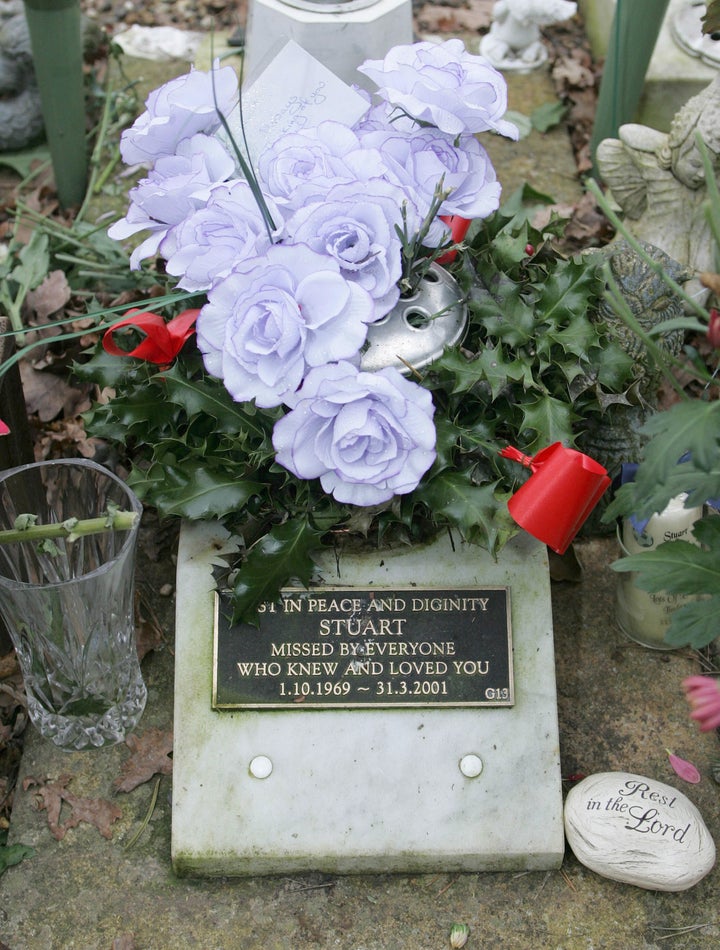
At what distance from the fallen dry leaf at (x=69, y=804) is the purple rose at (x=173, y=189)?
111 cm

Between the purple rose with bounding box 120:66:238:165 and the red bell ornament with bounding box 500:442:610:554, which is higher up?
the purple rose with bounding box 120:66:238:165

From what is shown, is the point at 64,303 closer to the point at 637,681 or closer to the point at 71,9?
the point at 71,9

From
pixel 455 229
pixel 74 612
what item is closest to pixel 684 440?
pixel 455 229

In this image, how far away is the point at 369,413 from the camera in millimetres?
1896

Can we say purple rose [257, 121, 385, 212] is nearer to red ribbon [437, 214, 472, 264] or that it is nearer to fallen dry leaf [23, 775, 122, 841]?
red ribbon [437, 214, 472, 264]

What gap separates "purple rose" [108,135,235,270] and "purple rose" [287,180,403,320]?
0.95 feet

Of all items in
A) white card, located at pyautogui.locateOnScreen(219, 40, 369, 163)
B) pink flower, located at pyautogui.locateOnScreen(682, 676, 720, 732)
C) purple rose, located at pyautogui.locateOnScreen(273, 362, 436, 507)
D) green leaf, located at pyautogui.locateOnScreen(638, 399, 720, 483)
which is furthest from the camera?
white card, located at pyautogui.locateOnScreen(219, 40, 369, 163)

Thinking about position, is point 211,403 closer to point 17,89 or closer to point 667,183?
point 667,183

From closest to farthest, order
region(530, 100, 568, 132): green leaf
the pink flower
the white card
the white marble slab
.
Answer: the pink flower → the white marble slab → the white card → region(530, 100, 568, 132): green leaf

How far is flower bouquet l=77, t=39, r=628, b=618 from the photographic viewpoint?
1946 mm

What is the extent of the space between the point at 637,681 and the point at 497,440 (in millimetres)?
660

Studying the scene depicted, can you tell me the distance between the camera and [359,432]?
74.0 inches

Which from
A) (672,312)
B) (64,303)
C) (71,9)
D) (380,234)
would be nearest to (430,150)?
(380,234)

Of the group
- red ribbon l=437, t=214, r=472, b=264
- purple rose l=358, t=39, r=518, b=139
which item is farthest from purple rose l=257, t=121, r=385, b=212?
red ribbon l=437, t=214, r=472, b=264
